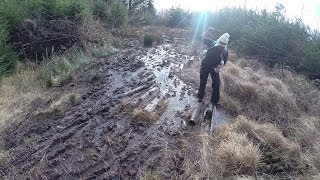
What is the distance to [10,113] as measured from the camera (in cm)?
730

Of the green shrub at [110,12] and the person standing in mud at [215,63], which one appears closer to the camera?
the person standing in mud at [215,63]

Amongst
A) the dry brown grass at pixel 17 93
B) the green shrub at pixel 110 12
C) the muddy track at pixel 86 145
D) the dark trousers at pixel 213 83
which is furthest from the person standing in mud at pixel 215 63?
the green shrub at pixel 110 12

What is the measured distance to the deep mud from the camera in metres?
5.25

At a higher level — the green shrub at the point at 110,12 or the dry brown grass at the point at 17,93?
the green shrub at the point at 110,12

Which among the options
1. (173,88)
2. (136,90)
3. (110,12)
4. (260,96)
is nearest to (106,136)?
(136,90)

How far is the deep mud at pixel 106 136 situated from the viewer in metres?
5.25

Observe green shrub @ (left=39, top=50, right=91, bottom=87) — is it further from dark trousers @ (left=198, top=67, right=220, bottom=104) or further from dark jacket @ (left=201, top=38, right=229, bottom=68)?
dark jacket @ (left=201, top=38, right=229, bottom=68)

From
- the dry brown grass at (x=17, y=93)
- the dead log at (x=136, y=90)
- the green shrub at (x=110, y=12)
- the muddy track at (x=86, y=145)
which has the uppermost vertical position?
the green shrub at (x=110, y=12)

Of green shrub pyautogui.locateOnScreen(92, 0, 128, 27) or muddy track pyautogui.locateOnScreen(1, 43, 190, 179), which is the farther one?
green shrub pyautogui.locateOnScreen(92, 0, 128, 27)

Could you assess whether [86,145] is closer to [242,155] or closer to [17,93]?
[242,155]

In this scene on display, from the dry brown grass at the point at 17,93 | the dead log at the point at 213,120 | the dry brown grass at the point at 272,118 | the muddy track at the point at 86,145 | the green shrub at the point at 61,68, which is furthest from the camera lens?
the green shrub at the point at 61,68

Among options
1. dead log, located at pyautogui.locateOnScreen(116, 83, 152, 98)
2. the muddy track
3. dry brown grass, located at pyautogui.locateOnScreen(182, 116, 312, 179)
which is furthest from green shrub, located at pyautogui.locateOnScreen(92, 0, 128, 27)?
dry brown grass, located at pyautogui.locateOnScreen(182, 116, 312, 179)

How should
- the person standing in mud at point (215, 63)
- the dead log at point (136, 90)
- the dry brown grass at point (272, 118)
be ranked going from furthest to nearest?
the dead log at point (136, 90) → the person standing in mud at point (215, 63) → the dry brown grass at point (272, 118)

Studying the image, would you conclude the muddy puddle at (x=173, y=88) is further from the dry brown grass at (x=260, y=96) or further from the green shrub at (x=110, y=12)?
the green shrub at (x=110, y=12)
